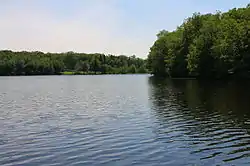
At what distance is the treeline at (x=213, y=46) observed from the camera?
76.2 meters

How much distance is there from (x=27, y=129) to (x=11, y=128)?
124cm

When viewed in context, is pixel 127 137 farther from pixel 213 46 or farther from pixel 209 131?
pixel 213 46

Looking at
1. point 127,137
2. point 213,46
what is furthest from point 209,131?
point 213,46

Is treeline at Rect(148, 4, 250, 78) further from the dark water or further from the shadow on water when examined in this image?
the dark water

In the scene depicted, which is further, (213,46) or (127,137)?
(213,46)

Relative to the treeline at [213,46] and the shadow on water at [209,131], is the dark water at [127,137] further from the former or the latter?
the treeline at [213,46]

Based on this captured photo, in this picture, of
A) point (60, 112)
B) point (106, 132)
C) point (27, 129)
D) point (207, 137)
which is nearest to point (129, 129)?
point (106, 132)

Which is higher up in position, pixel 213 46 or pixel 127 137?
pixel 213 46


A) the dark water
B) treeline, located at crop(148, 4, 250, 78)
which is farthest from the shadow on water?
treeline, located at crop(148, 4, 250, 78)

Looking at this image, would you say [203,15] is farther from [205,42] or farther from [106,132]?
[106,132]

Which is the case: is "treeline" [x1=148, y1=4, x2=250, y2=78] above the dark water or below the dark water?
above

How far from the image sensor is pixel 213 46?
8225cm

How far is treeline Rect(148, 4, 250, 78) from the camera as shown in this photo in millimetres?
76250

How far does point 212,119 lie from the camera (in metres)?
25.3
